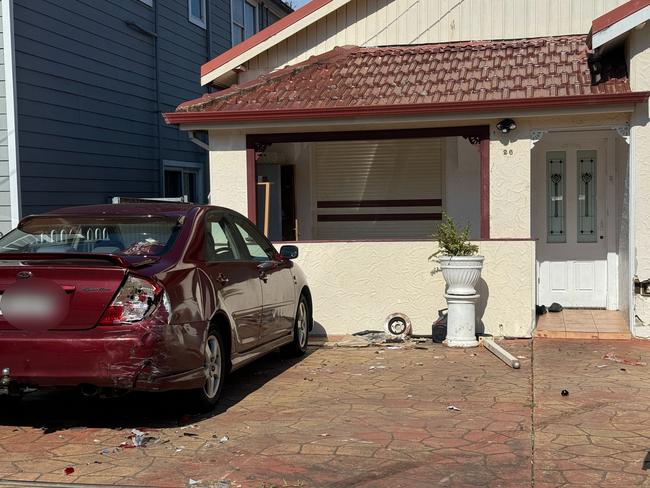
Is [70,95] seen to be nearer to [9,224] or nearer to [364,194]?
[9,224]

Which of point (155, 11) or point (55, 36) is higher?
point (155, 11)

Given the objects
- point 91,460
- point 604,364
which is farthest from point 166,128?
point 91,460

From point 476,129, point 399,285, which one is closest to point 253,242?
point 399,285

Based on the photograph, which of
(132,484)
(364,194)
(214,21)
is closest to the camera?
(132,484)

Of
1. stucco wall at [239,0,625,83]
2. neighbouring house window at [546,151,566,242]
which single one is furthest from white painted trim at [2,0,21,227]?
neighbouring house window at [546,151,566,242]

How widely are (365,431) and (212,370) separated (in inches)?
51.2

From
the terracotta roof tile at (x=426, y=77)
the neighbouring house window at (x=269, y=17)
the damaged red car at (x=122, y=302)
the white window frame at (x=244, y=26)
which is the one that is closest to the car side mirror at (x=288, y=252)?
the damaged red car at (x=122, y=302)

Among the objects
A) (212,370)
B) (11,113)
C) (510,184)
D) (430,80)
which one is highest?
(430,80)

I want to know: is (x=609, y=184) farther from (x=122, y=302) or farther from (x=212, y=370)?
(x=122, y=302)

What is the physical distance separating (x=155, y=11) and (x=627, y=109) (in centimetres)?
941

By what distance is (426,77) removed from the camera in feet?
34.0

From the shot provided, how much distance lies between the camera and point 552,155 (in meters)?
11.2

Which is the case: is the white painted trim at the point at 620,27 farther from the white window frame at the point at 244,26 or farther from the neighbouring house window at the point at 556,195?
the white window frame at the point at 244,26

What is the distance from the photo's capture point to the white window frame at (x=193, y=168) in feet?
52.5
